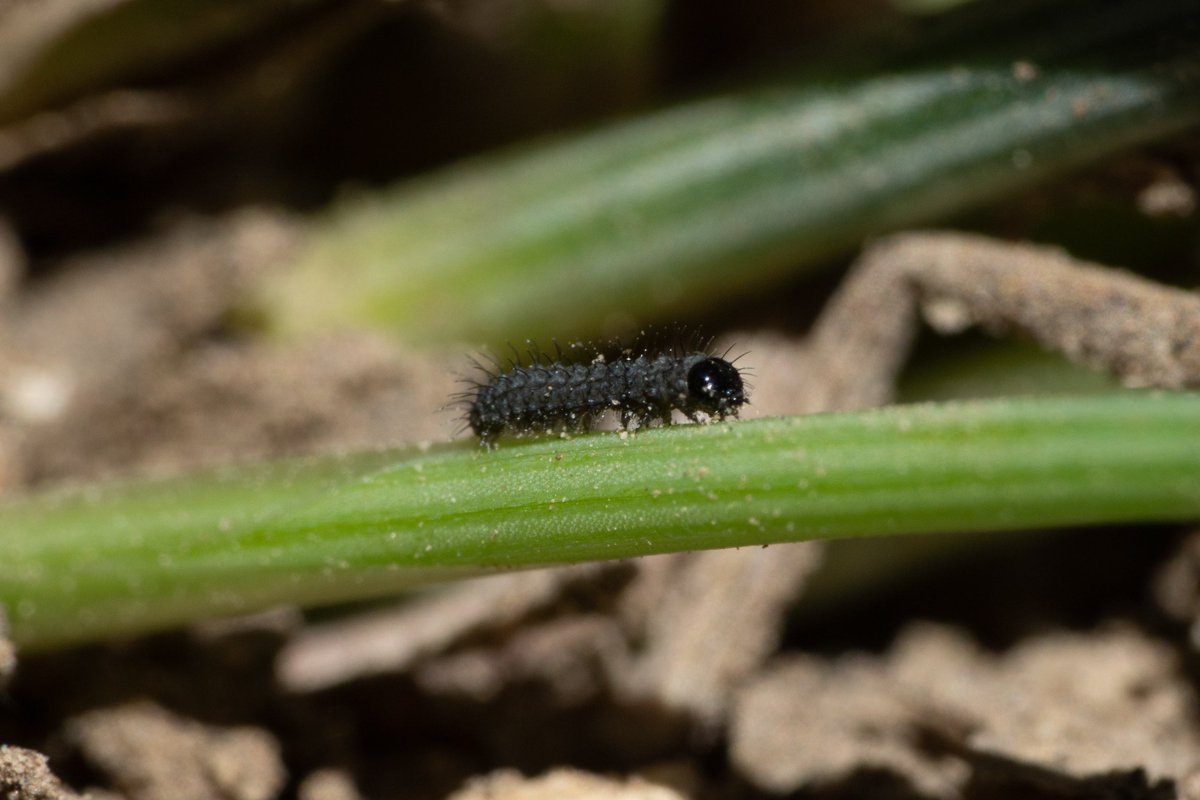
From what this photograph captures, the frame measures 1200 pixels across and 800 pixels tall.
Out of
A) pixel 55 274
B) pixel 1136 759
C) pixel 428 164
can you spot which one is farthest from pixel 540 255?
pixel 1136 759

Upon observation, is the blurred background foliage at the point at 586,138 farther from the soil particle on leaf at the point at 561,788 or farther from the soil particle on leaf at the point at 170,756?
the soil particle on leaf at the point at 561,788

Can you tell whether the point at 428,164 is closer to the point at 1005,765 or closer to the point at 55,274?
the point at 55,274

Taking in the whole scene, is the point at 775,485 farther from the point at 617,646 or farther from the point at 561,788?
the point at 617,646

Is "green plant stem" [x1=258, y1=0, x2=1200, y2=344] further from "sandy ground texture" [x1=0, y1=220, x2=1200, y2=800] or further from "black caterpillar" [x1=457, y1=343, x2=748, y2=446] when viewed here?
"black caterpillar" [x1=457, y1=343, x2=748, y2=446]

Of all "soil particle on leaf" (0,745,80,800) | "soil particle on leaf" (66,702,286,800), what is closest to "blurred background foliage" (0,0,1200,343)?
"soil particle on leaf" (66,702,286,800)

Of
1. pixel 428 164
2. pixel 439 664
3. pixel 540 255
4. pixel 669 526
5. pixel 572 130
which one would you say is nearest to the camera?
pixel 669 526

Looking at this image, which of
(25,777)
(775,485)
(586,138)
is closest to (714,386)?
(775,485)
